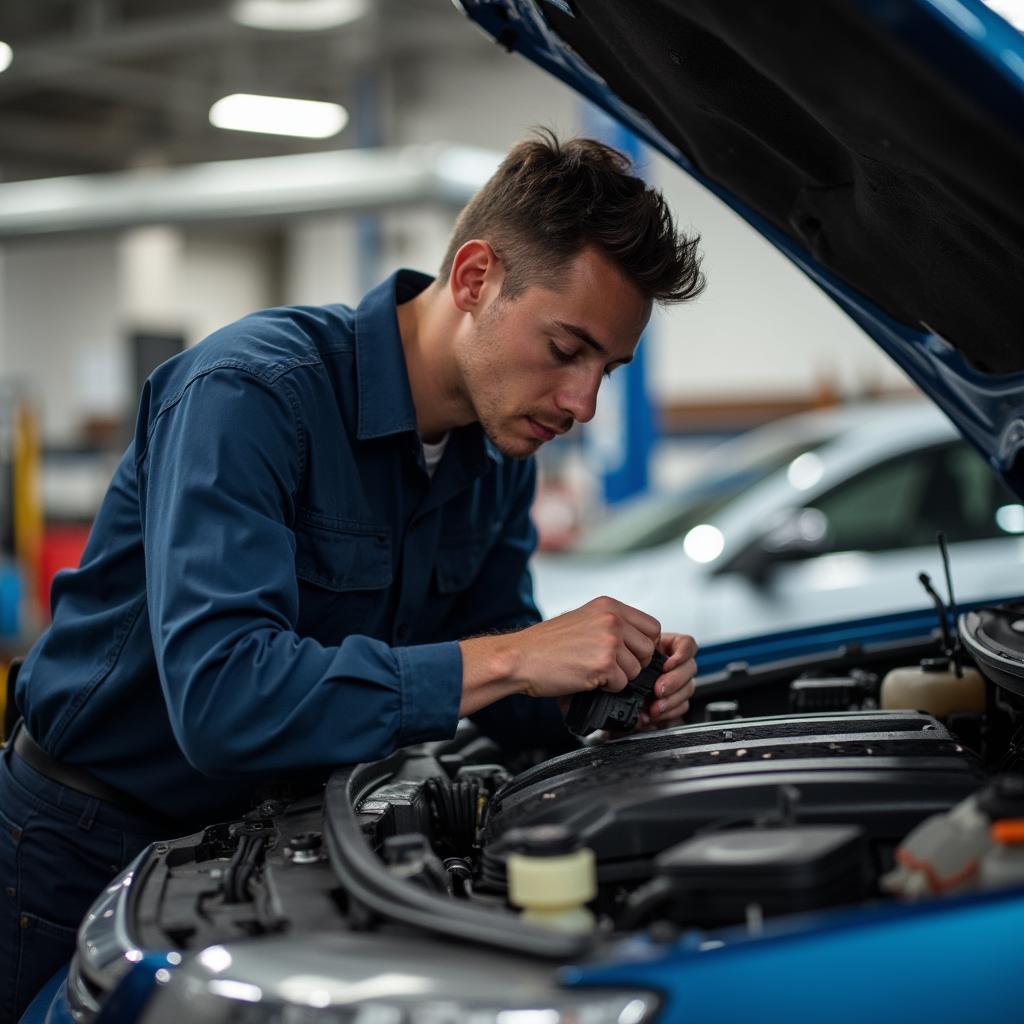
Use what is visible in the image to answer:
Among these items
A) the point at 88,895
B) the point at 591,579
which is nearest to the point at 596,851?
the point at 88,895

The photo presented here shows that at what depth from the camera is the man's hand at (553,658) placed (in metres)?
1.45

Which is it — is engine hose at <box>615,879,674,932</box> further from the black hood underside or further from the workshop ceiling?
the workshop ceiling

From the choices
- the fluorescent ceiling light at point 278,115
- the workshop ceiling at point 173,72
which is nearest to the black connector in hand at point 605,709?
the workshop ceiling at point 173,72

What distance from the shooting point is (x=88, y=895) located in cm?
168

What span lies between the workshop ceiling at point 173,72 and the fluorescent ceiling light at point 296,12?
0.63ft

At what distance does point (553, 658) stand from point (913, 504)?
310cm

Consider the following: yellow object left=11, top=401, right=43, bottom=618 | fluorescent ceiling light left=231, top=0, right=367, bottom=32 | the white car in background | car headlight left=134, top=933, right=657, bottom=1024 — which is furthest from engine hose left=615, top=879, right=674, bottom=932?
fluorescent ceiling light left=231, top=0, right=367, bottom=32

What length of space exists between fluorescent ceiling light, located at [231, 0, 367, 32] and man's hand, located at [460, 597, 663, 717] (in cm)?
772

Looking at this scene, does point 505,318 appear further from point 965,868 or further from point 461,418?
point 965,868

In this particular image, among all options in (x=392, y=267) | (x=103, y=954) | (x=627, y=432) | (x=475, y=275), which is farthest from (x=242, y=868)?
(x=392, y=267)

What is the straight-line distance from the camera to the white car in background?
398cm

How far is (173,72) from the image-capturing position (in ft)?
35.2

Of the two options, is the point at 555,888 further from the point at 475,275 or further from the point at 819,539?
the point at 819,539

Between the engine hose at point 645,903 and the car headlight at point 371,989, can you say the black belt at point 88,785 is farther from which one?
the engine hose at point 645,903
